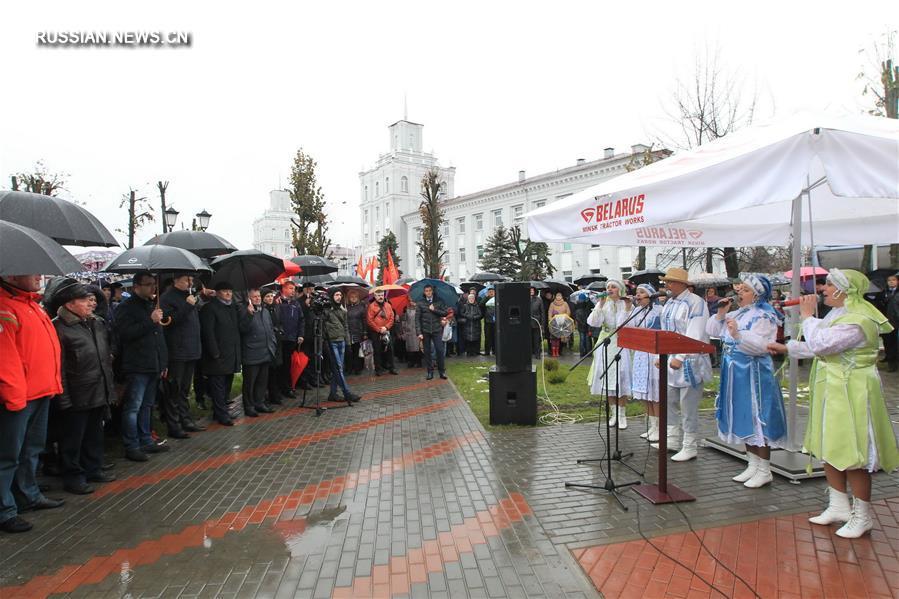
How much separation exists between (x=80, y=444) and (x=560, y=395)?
6902 mm

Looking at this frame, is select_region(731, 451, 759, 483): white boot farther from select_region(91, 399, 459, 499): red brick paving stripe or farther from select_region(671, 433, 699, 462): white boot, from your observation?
select_region(91, 399, 459, 499): red brick paving stripe

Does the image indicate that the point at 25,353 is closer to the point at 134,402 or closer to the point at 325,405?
the point at 134,402

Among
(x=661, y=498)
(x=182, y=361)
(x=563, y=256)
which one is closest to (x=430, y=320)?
(x=182, y=361)

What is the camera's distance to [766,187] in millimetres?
3525

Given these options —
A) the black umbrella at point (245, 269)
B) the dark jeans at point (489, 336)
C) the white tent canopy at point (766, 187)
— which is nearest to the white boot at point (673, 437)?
the white tent canopy at point (766, 187)

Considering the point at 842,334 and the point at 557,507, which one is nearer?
the point at 842,334

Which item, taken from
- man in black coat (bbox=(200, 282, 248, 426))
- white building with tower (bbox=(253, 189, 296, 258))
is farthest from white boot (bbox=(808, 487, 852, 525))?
white building with tower (bbox=(253, 189, 296, 258))

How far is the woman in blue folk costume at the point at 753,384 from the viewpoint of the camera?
15.1 ft

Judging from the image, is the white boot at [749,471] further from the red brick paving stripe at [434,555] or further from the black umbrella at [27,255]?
the black umbrella at [27,255]

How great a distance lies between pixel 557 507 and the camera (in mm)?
4430

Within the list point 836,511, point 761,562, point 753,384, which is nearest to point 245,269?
point 753,384

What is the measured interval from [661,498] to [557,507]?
0.92 metres

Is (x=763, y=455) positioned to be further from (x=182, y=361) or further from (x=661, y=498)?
(x=182, y=361)

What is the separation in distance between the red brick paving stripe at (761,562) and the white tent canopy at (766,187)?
2404mm
